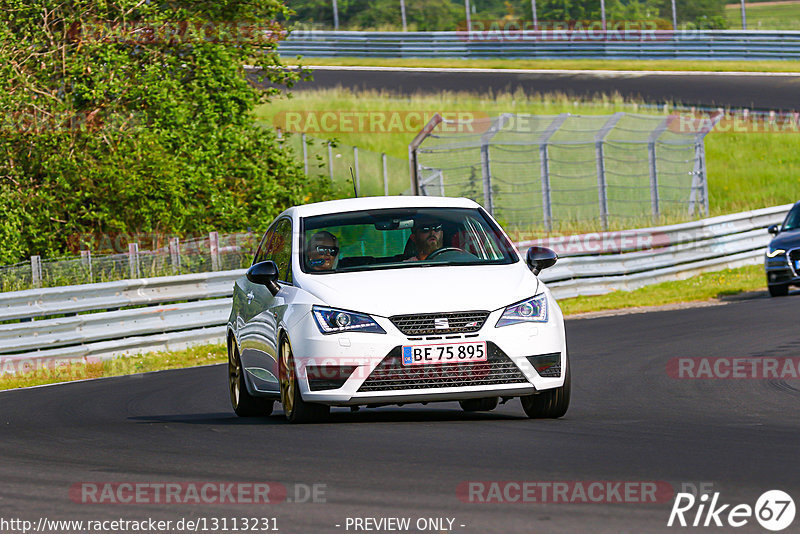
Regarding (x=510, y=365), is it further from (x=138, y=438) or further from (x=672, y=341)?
(x=672, y=341)

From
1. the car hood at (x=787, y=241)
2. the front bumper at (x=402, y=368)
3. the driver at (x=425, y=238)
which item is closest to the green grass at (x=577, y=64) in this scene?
the car hood at (x=787, y=241)

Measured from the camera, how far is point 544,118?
28031 mm

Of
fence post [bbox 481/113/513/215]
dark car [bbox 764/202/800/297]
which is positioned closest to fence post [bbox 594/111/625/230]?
fence post [bbox 481/113/513/215]

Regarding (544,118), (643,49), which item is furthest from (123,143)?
(643,49)

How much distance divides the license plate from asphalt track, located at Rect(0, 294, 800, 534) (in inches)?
17.7

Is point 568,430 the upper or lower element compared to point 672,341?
upper

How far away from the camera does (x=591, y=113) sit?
40.8 m

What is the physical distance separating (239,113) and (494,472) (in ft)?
63.8

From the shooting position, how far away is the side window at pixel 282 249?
10117 mm

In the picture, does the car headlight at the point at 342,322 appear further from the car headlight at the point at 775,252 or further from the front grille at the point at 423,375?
the car headlight at the point at 775,252

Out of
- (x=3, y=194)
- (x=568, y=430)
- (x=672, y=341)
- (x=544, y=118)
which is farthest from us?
(x=544, y=118)

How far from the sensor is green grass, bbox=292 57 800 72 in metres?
48.7

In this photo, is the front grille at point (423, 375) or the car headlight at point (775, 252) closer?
the front grille at point (423, 375)

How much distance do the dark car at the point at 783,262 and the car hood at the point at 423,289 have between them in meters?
13.2
